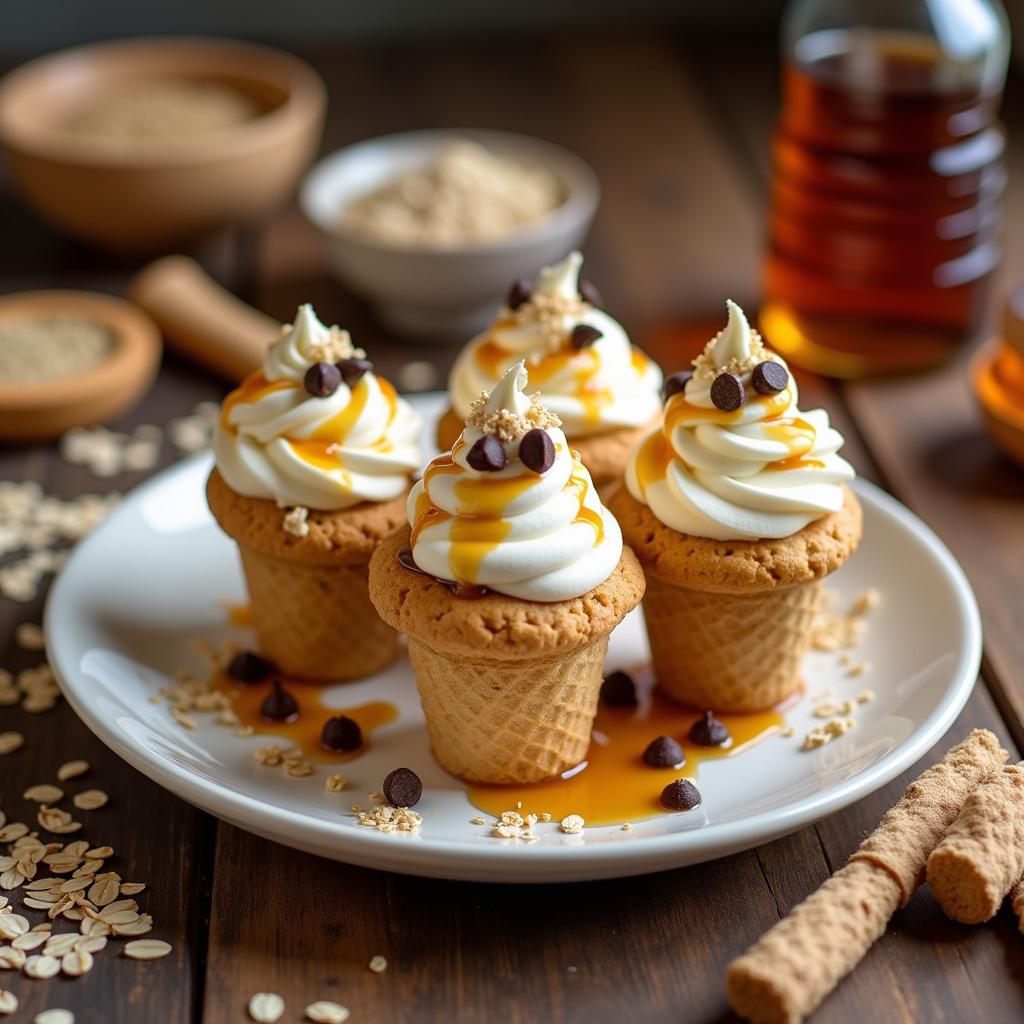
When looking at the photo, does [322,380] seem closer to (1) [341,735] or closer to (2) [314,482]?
(2) [314,482]

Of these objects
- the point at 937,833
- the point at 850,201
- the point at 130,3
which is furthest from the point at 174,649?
the point at 130,3

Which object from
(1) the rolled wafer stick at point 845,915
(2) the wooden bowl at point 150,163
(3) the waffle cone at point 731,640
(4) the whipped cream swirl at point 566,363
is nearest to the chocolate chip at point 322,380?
(4) the whipped cream swirl at point 566,363

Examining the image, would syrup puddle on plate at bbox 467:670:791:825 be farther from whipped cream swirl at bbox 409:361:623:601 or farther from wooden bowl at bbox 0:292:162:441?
wooden bowl at bbox 0:292:162:441

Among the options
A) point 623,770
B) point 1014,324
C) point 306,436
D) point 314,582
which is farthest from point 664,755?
point 1014,324

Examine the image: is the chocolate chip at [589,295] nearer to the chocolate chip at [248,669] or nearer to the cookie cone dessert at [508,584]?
the cookie cone dessert at [508,584]

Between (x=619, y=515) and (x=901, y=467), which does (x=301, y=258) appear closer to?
(x=901, y=467)

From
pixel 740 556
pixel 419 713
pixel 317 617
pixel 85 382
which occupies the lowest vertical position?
pixel 85 382
